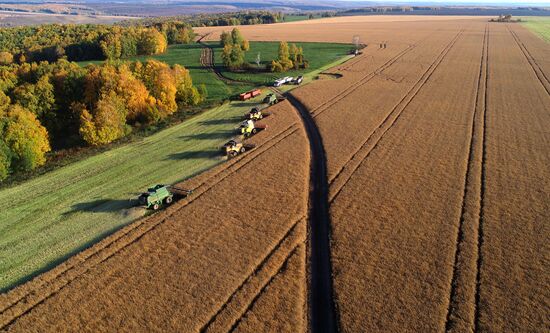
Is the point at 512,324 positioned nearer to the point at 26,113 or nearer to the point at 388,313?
the point at 388,313

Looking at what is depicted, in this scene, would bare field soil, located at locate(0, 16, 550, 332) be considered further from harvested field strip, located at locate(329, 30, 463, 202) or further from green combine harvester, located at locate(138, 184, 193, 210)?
green combine harvester, located at locate(138, 184, 193, 210)

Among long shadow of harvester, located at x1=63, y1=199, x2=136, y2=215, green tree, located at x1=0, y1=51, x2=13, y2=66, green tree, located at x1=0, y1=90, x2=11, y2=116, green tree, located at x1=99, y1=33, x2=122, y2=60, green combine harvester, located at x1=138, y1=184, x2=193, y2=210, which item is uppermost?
green tree, located at x1=99, y1=33, x2=122, y2=60

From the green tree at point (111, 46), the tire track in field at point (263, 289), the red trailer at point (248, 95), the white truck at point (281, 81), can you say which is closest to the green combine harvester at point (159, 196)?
the tire track in field at point (263, 289)

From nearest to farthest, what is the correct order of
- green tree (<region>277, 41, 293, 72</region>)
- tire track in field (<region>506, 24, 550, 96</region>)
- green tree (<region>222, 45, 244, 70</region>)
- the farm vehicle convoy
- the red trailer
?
the farm vehicle convoy < the red trailer < tire track in field (<region>506, 24, 550, 96</region>) < green tree (<region>277, 41, 293, 72</region>) < green tree (<region>222, 45, 244, 70</region>)

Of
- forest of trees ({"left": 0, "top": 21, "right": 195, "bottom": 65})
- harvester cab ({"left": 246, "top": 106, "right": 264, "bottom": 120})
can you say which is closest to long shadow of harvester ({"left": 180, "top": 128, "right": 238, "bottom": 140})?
harvester cab ({"left": 246, "top": 106, "right": 264, "bottom": 120})

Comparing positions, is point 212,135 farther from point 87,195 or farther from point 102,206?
point 102,206

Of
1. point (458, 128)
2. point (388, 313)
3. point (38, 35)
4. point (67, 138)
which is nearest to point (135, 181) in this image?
point (67, 138)
